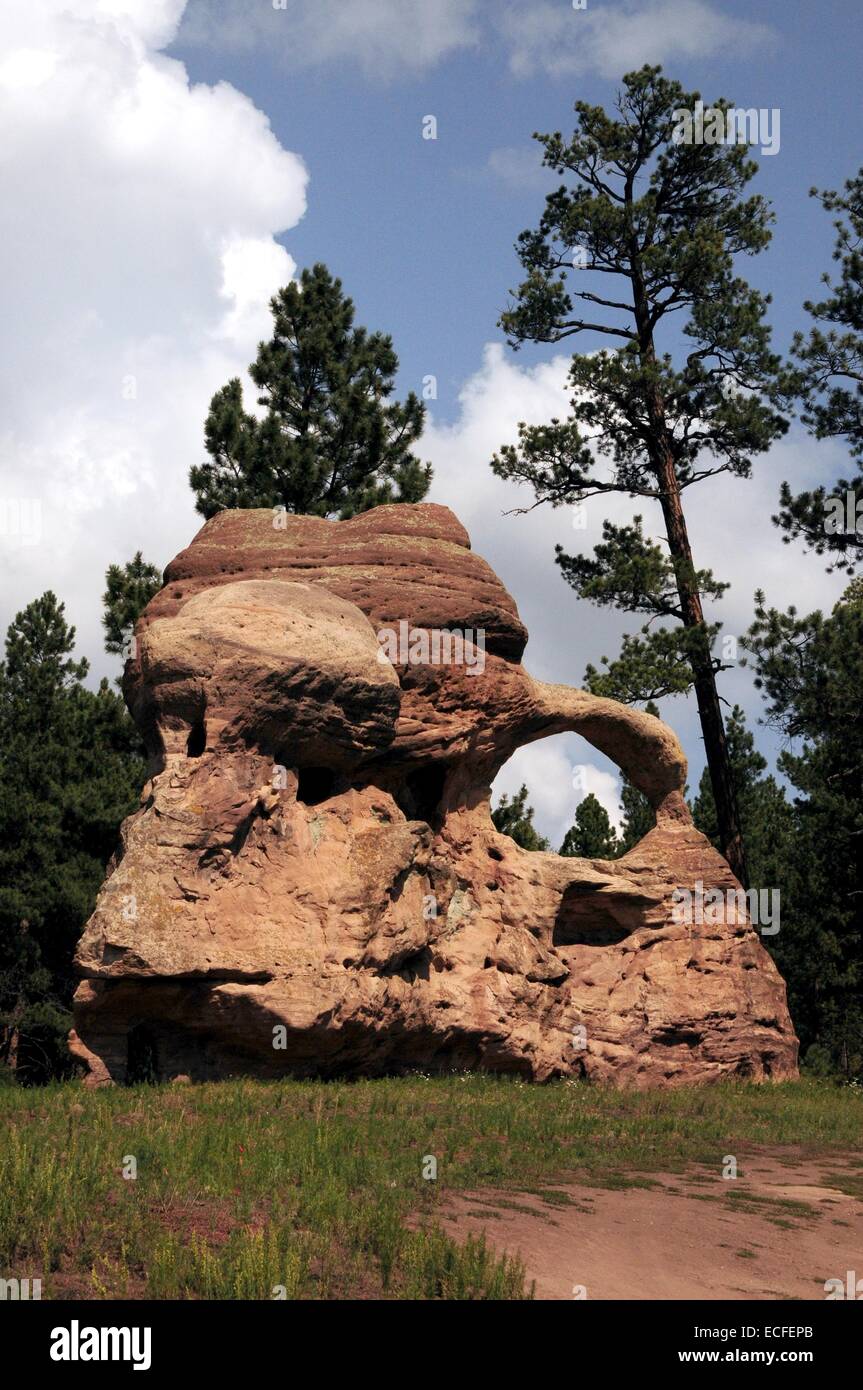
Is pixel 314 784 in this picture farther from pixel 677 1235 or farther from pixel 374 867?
pixel 677 1235

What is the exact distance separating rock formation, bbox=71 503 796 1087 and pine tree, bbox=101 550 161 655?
293 inches

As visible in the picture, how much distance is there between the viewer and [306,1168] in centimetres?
1066

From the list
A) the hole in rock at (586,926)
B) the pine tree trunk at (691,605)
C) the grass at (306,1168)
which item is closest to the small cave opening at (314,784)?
the grass at (306,1168)

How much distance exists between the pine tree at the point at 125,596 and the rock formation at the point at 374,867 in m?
7.43

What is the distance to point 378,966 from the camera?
16.6 meters

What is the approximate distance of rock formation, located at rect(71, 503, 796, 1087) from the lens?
15391mm

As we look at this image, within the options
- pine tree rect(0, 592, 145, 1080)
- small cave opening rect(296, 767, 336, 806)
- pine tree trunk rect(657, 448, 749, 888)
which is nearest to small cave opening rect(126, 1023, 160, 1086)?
small cave opening rect(296, 767, 336, 806)

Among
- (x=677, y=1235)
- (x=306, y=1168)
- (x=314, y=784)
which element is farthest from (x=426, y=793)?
(x=677, y=1235)

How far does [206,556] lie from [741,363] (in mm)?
13726

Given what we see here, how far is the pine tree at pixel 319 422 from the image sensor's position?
2991cm

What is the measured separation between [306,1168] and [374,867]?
6.41 meters

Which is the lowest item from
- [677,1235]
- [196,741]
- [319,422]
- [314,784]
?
[677,1235]

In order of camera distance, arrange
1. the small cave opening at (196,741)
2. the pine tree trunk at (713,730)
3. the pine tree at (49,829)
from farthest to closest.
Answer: the pine tree at (49,829)
the pine tree trunk at (713,730)
the small cave opening at (196,741)

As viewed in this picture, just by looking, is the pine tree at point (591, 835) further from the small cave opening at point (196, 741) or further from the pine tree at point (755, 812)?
the small cave opening at point (196, 741)
